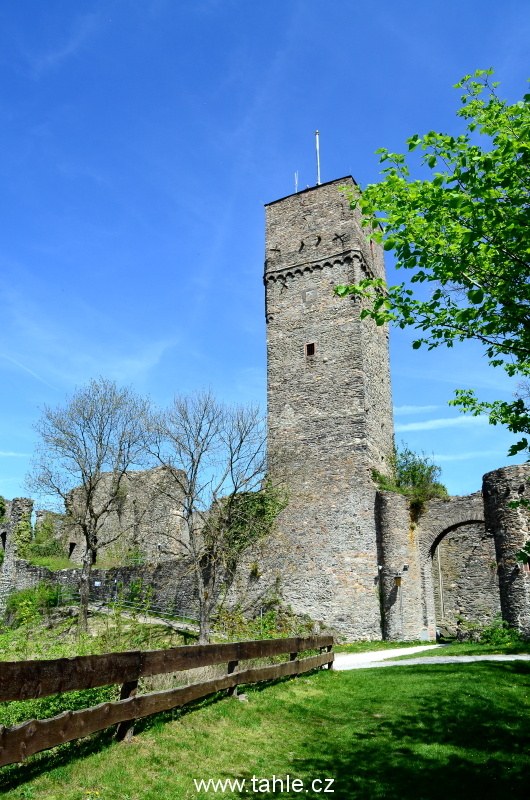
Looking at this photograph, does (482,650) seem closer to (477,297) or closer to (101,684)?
(477,297)

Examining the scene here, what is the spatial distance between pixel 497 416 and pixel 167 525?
20.9 metres

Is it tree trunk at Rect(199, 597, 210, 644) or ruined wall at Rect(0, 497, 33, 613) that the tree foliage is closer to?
tree trunk at Rect(199, 597, 210, 644)

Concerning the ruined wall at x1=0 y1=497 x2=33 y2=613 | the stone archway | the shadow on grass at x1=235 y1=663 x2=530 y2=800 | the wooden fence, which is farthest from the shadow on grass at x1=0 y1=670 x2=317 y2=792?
the ruined wall at x1=0 y1=497 x2=33 y2=613

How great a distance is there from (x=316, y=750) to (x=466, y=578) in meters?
21.9

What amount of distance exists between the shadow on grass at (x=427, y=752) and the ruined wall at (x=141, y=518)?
19197mm

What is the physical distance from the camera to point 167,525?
95.8 ft

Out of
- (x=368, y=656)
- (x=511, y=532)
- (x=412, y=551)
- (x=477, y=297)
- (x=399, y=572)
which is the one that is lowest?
(x=368, y=656)

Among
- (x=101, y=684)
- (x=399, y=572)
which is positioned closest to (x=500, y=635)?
(x=399, y=572)

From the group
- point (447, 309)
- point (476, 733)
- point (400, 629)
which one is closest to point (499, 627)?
point (400, 629)

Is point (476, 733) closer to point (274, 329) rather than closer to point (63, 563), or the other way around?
point (274, 329)

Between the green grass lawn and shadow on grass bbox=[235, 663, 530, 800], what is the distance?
0.04 feet

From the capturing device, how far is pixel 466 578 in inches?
1028

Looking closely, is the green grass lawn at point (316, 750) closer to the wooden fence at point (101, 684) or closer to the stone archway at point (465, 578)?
the wooden fence at point (101, 684)

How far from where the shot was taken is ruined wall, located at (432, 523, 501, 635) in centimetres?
2548
